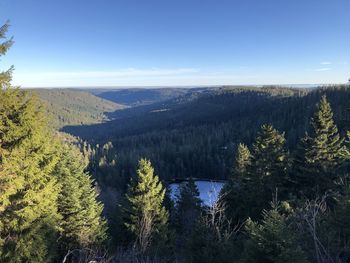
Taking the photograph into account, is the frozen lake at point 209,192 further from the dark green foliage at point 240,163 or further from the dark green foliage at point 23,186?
the dark green foliage at point 23,186

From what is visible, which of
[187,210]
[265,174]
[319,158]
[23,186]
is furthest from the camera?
[187,210]

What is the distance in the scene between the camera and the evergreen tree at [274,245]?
10.6 metres

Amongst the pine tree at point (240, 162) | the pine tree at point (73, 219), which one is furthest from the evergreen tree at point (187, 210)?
the pine tree at point (73, 219)

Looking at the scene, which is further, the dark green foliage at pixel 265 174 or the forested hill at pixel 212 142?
the forested hill at pixel 212 142

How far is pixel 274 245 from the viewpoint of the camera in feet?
37.3

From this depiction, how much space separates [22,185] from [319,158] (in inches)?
788

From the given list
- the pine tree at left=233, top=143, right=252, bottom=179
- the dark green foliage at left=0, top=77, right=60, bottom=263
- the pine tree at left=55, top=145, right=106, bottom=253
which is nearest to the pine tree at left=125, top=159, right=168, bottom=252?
the pine tree at left=55, top=145, right=106, bottom=253

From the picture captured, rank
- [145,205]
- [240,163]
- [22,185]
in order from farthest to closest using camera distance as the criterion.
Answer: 1. [240,163]
2. [145,205]
3. [22,185]

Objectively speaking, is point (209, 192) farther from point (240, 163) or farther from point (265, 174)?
point (240, 163)

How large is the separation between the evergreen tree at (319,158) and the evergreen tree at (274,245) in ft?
45.8

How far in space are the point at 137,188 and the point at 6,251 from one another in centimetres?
1038

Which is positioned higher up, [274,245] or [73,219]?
[274,245]

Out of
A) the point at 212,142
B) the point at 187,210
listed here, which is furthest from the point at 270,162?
the point at 212,142

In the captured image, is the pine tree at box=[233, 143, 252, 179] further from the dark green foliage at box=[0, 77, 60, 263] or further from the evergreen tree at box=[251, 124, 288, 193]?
the dark green foliage at box=[0, 77, 60, 263]
